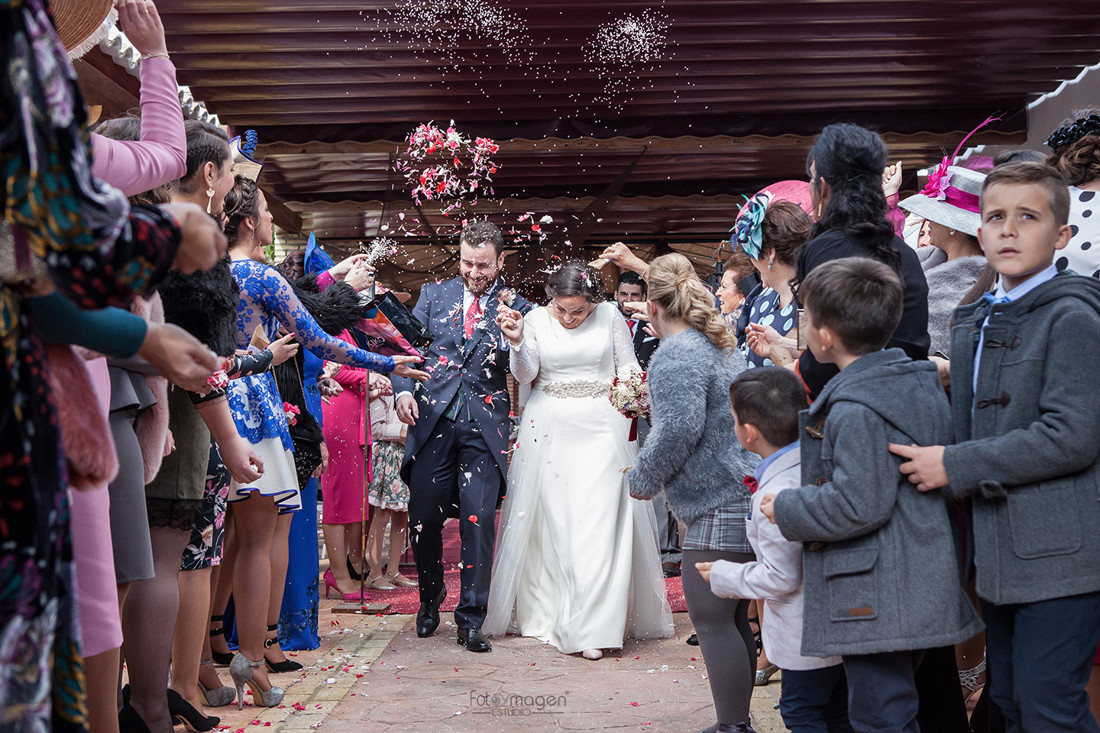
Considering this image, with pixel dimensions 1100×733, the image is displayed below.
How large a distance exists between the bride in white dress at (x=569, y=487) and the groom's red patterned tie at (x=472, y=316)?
0.25 m

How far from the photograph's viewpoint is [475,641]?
458cm

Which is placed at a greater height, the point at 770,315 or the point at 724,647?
the point at 770,315

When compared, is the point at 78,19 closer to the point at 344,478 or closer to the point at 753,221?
the point at 753,221

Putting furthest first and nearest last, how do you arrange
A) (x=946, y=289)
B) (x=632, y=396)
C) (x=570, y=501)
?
(x=570, y=501) → (x=632, y=396) → (x=946, y=289)

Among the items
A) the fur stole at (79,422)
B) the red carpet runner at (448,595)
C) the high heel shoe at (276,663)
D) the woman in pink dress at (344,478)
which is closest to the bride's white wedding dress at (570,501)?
the red carpet runner at (448,595)

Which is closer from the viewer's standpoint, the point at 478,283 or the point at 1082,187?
the point at 1082,187

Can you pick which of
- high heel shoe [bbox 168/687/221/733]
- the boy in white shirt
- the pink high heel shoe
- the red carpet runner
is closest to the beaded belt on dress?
the red carpet runner

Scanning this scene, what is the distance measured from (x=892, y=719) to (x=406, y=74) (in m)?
6.14

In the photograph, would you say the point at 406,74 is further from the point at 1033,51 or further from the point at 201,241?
the point at 201,241

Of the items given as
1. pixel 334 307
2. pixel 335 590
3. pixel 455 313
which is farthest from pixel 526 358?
pixel 335 590

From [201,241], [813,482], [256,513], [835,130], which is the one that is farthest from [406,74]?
[201,241]

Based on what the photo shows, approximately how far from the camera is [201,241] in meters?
1.34

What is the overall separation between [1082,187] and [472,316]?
302 centimetres

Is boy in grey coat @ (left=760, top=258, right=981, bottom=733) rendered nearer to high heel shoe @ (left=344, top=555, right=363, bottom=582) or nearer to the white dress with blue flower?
the white dress with blue flower
